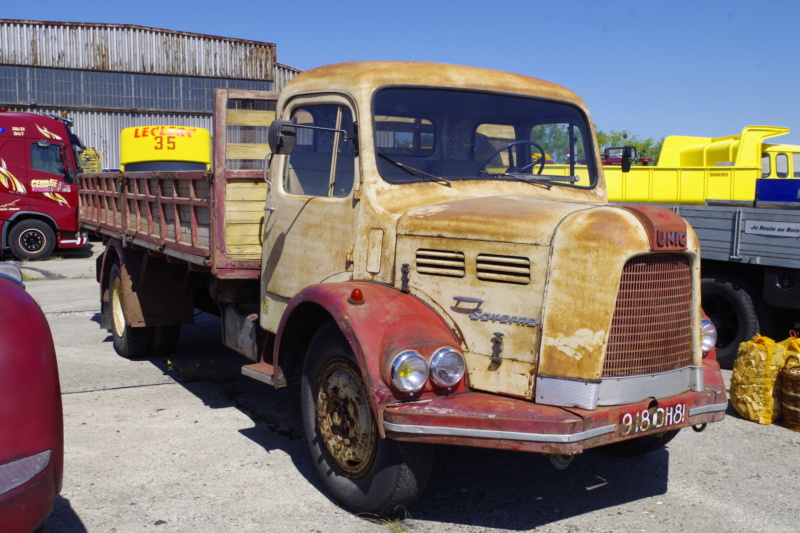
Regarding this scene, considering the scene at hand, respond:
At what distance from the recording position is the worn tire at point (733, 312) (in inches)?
Result: 287

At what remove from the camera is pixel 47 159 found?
1730 cm

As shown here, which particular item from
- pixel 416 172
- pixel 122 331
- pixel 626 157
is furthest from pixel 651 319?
pixel 122 331

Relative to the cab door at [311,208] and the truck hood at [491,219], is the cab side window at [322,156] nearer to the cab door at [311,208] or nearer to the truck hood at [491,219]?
the cab door at [311,208]

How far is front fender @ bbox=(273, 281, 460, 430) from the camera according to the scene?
369cm

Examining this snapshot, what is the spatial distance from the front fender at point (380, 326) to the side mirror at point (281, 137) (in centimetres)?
85

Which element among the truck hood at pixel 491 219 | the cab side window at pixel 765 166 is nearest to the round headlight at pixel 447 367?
the truck hood at pixel 491 219

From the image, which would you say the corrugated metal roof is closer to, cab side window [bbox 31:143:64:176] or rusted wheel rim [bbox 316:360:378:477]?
cab side window [bbox 31:143:64:176]

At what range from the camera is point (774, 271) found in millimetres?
7070

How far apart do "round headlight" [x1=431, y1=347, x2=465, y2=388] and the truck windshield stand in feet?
4.01

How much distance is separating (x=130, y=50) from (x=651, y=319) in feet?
96.1

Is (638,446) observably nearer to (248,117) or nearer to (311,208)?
(311,208)

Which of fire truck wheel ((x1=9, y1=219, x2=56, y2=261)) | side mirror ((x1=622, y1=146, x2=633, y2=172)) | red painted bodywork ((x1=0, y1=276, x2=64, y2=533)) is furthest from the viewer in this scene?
fire truck wheel ((x1=9, y1=219, x2=56, y2=261))

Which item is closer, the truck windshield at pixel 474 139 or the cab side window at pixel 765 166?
the truck windshield at pixel 474 139

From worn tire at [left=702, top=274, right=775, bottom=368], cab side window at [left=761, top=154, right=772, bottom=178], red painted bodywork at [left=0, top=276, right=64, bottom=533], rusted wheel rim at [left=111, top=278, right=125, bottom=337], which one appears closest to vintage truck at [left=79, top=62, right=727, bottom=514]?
red painted bodywork at [left=0, top=276, right=64, bottom=533]
